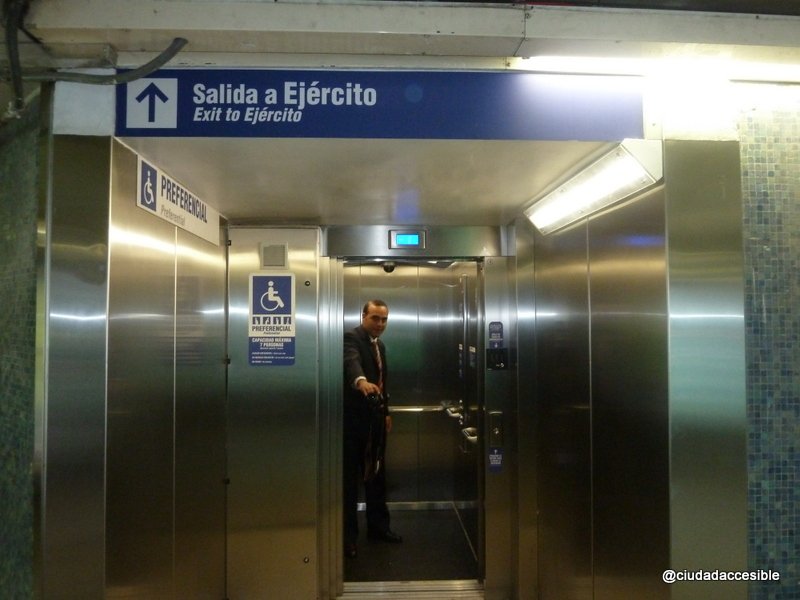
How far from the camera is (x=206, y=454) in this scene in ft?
9.43

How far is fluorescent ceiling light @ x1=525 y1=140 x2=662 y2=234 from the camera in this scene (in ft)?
5.79

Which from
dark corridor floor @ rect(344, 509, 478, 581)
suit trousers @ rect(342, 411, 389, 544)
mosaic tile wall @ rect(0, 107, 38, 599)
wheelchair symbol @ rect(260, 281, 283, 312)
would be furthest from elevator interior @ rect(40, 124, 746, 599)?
suit trousers @ rect(342, 411, 389, 544)

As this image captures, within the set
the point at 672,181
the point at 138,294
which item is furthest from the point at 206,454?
the point at 672,181

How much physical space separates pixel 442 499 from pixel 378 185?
368 centimetres

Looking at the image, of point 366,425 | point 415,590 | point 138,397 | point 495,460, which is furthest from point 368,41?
point 415,590

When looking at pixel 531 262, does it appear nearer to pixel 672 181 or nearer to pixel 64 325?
pixel 672 181

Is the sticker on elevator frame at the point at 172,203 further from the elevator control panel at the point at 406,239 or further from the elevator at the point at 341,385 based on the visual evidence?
the elevator control panel at the point at 406,239

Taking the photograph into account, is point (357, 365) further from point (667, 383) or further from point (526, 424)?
point (667, 383)

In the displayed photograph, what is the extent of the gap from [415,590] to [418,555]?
513mm

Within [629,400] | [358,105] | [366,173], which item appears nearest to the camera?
[358,105]

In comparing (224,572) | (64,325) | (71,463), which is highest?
(64,325)

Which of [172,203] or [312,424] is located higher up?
[172,203]

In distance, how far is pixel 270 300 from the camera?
3357 mm

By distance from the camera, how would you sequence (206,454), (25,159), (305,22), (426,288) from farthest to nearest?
(426,288) → (206,454) → (25,159) → (305,22)
